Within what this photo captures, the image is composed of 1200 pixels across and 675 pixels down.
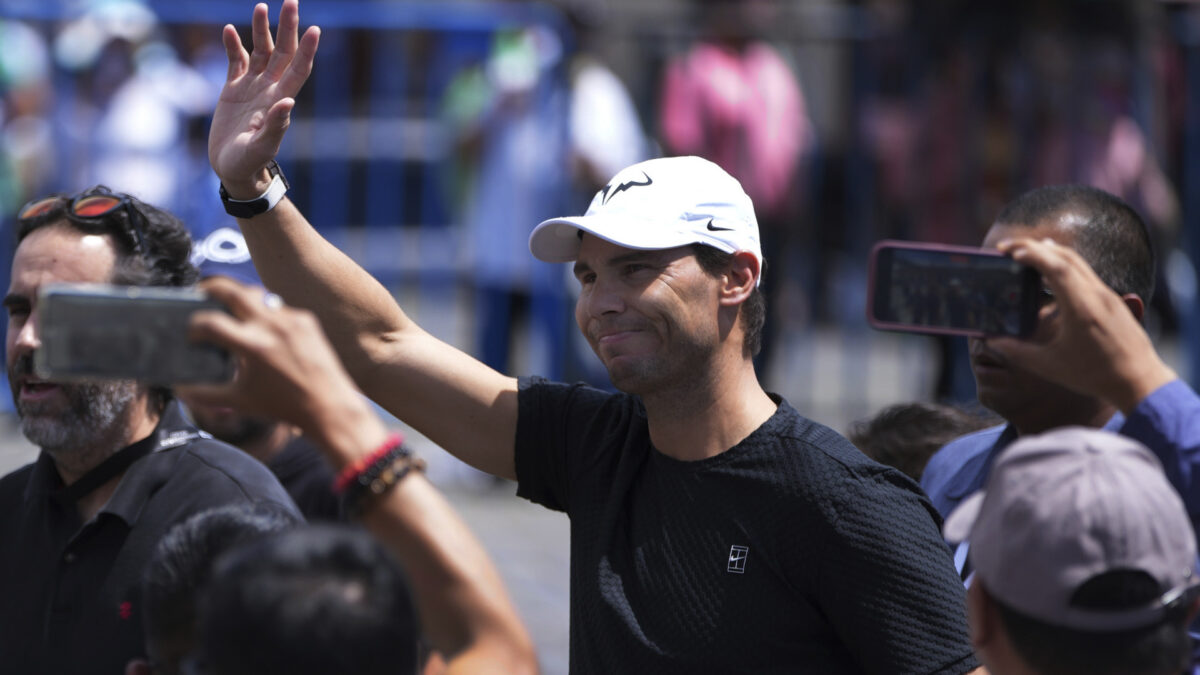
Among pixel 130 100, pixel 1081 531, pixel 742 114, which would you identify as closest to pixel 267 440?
pixel 1081 531

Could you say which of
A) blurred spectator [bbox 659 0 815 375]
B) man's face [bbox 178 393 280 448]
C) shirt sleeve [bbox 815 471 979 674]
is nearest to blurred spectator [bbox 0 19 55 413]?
blurred spectator [bbox 659 0 815 375]

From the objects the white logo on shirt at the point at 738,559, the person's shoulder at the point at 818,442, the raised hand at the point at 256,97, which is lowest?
the white logo on shirt at the point at 738,559

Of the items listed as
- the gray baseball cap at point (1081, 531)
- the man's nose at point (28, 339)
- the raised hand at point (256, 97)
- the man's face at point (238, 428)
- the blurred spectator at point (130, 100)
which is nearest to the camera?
the gray baseball cap at point (1081, 531)

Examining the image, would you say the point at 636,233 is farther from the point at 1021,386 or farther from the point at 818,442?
the point at 1021,386

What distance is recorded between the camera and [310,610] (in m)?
1.91

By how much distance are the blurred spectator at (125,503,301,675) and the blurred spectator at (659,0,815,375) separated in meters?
6.17

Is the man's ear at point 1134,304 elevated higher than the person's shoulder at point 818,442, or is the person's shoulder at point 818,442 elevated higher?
the man's ear at point 1134,304

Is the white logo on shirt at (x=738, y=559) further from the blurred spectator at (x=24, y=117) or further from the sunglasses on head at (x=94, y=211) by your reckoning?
the blurred spectator at (x=24, y=117)

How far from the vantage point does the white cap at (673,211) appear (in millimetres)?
3082

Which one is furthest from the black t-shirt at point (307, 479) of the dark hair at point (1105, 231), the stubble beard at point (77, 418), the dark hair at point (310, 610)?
the dark hair at point (310, 610)

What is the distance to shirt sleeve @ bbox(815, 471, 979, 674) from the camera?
2727mm

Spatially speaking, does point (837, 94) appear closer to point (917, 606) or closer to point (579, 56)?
point (579, 56)

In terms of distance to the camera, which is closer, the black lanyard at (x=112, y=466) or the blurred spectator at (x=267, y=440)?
the black lanyard at (x=112, y=466)

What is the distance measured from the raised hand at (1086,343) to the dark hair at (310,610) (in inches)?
40.5
